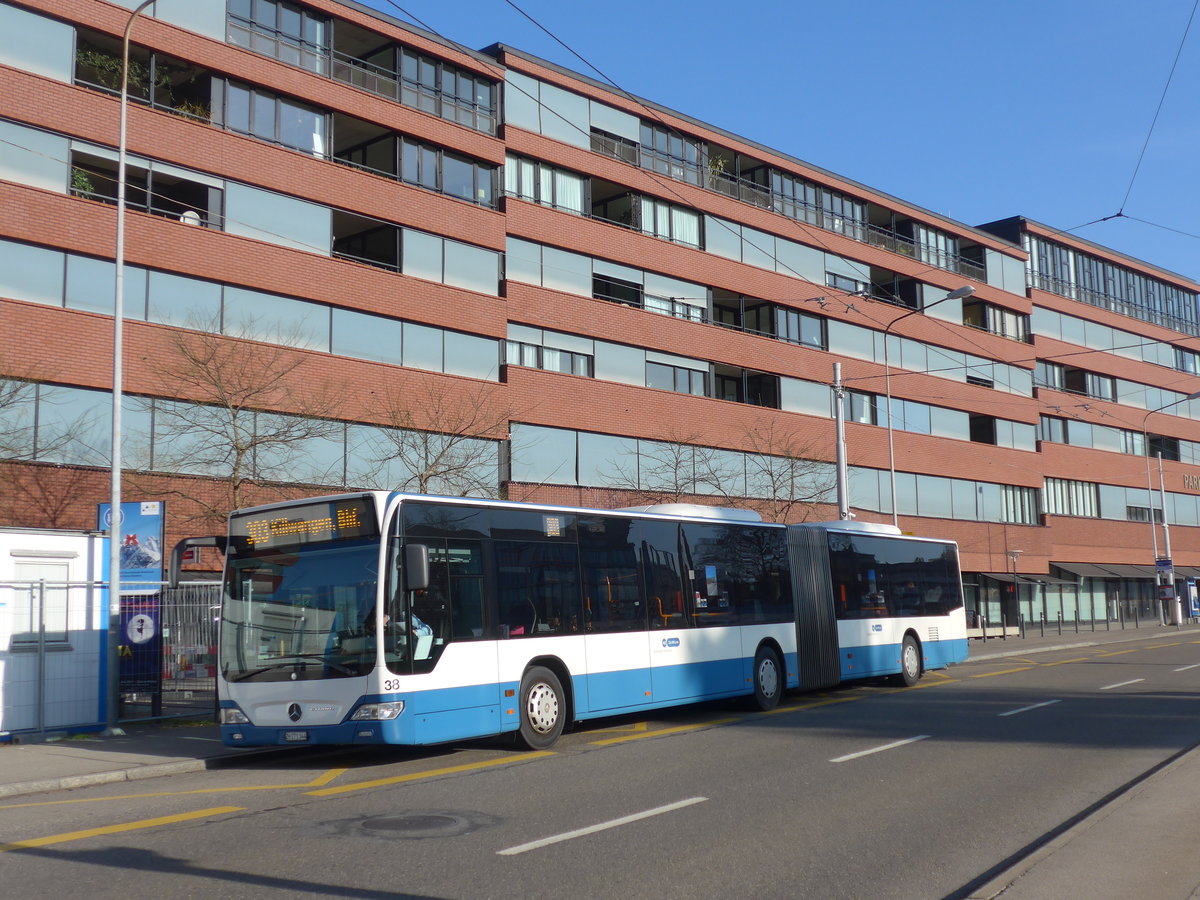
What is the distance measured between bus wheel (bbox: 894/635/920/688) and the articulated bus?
4.78 metres

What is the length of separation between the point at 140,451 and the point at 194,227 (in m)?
5.51

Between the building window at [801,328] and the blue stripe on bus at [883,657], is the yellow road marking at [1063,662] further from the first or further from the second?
the building window at [801,328]

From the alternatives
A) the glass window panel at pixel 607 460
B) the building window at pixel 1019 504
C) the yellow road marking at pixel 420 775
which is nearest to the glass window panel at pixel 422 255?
the glass window panel at pixel 607 460

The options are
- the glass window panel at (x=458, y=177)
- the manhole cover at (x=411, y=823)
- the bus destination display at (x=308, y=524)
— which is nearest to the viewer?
the manhole cover at (x=411, y=823)

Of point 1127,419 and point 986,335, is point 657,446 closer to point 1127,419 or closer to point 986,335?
point 986,335

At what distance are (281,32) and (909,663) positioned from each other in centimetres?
2206

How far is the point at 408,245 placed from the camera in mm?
32531

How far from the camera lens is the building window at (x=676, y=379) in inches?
A: 1539

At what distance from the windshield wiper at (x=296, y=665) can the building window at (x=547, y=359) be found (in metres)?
22.5

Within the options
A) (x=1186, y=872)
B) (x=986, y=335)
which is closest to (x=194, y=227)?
(x=1186, y=872)

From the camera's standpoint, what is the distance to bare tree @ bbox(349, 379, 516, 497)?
29.9 meters

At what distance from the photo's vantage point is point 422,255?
3281 cm

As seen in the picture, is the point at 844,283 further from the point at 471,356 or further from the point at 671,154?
the point at 471,356

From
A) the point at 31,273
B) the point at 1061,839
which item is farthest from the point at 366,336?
the point at 1061,839
